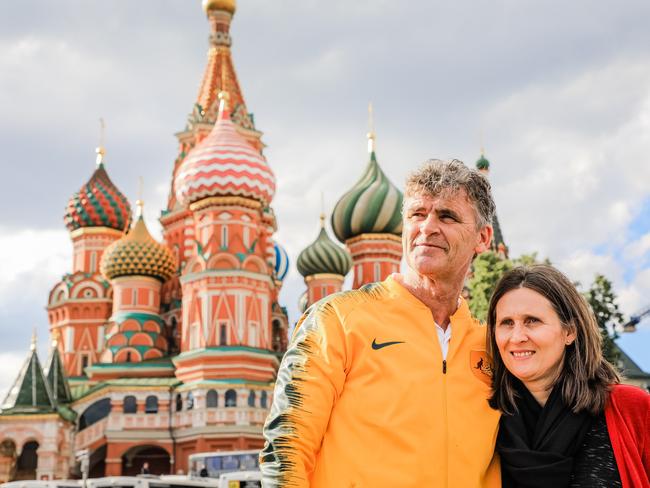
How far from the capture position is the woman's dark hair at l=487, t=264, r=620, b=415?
3342mm

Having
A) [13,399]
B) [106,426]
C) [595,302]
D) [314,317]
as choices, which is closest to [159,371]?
[106,426]

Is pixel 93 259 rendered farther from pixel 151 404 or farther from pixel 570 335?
pixel 570 335

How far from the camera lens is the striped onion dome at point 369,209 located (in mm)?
38469

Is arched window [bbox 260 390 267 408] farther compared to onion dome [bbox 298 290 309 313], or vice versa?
onion dome [bbox 298 290 309 313]

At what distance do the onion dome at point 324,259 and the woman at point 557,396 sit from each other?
1396 inches

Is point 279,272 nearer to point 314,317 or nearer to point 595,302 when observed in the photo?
point 595,302

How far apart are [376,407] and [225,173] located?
28.7m

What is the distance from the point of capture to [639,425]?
10.6ft

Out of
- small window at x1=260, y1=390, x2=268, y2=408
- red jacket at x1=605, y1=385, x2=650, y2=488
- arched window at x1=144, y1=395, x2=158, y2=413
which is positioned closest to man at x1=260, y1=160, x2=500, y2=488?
red jacket at x1=605, y1=385, x2=650, y2=488

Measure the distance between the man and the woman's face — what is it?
16 centimetres

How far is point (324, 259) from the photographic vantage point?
3909cm

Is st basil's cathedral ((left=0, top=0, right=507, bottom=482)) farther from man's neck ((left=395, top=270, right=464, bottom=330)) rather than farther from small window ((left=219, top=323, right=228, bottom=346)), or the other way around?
man's neck ((left=395, top=270, right=464, bottom=330))

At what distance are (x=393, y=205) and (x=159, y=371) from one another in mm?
13217

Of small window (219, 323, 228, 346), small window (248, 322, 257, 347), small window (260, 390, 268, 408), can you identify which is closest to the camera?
small window (260, 390, 268, 408)
